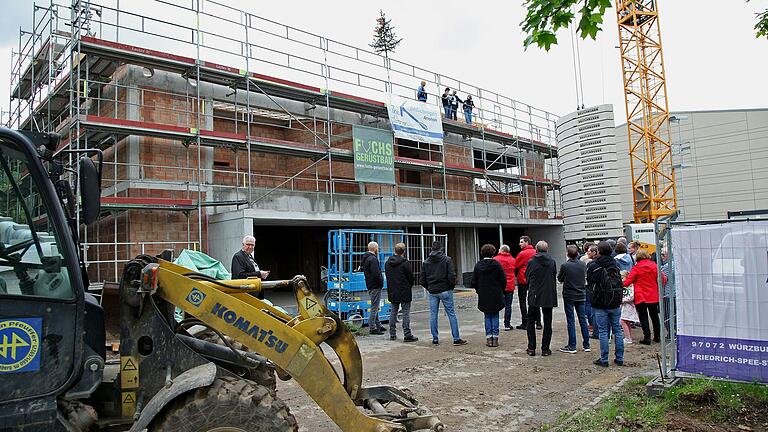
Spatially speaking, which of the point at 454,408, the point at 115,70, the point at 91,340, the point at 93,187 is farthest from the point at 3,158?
the point at 115,70

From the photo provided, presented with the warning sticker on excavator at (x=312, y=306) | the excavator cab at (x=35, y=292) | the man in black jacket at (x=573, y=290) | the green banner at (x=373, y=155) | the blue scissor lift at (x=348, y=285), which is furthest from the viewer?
the green banner at (x=373, y=155)

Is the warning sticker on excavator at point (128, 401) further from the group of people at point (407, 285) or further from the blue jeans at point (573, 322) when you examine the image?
the blue jeans at point (573, 322)

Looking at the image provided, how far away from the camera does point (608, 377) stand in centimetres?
634

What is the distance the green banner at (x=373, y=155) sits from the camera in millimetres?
17031

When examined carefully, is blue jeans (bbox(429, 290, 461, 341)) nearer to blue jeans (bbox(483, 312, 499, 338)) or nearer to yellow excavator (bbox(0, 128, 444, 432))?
blue jeans (bbox(483, 312, 499, 338))

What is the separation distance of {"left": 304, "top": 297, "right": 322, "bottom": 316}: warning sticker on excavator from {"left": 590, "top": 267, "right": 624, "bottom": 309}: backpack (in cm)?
456

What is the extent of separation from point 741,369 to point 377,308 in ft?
20.1

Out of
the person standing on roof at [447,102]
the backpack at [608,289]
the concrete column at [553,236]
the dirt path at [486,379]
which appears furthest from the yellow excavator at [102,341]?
the concrete column at [553,236]

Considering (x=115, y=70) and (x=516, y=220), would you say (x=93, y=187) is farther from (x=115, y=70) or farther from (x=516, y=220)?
(x=516, y=220)

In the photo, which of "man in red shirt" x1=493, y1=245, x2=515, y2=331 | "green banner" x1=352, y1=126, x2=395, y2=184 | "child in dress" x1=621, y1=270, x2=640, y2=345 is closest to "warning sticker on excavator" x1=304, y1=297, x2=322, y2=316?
"child in dress" x1=621, y1=270, x2=640, y2=345

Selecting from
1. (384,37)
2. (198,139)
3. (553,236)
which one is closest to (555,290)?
(198,139)

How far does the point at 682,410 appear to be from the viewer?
479cm

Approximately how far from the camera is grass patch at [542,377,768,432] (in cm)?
448

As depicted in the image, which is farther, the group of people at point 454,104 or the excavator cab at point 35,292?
the group of people at point 454,104
